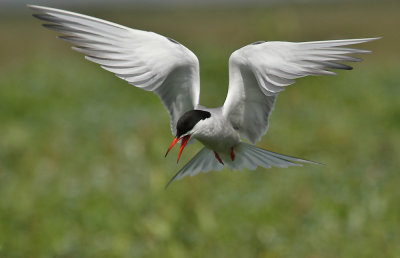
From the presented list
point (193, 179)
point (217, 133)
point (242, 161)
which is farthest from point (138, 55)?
point (193, 179)

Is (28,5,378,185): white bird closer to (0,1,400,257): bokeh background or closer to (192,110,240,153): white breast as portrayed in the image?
(192,110,240,153): white breast

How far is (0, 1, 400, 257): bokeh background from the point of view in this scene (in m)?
3.69

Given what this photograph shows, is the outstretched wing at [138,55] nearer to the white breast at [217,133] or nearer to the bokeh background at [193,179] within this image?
the white breast at [217,133]

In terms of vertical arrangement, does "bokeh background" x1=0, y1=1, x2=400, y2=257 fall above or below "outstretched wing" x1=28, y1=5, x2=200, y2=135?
below

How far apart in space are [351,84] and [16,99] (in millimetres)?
4747

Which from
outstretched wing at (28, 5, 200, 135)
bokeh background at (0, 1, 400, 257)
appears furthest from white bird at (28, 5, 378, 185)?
bokeh background at (0, 1, 400, 257)

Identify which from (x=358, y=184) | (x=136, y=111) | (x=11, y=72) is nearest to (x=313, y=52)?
(x=358, y=184)

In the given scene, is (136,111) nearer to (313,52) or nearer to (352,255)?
(352,255)

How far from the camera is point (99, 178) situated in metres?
5.33

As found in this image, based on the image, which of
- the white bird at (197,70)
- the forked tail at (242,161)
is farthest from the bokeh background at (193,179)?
the white bird at (197,70)

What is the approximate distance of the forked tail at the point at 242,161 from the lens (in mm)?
1781

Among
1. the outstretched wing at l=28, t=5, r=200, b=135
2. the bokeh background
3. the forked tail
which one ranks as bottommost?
the bokeh background

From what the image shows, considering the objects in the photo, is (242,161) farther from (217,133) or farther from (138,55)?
(138,55)

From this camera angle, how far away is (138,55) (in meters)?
1.62
